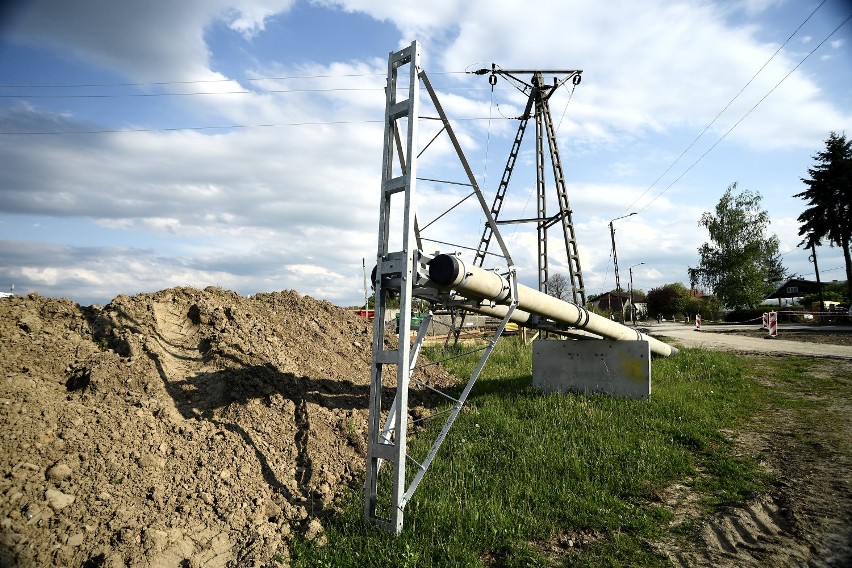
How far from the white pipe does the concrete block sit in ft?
1.30

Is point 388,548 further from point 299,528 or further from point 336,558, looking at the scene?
point 299,528

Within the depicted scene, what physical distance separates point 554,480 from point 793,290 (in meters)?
73.2

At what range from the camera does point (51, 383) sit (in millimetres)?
5559

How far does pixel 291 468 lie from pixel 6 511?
2.68m

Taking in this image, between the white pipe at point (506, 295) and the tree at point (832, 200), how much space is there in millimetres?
32730

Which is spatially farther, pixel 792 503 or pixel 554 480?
pixel 554 480

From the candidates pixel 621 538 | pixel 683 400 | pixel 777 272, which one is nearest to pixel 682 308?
pixel 777 272

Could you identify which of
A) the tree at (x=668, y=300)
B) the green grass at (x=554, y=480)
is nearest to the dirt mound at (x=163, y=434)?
the green grass at (x=554, y=480)

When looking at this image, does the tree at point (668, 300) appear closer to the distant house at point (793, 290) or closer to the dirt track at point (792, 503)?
the distant house at point (793, 290)

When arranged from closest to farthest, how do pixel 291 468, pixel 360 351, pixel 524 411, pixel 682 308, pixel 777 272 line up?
pixel 291 468 < pixel 524 411 < pixel 360 351 < pixel 682 308 < pixel 777 272

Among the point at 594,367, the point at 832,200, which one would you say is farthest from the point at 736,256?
the point at 594,367

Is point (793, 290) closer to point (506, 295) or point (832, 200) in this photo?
point (832, 200)

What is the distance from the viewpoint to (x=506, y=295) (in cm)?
709

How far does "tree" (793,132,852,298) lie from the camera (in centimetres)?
3425
